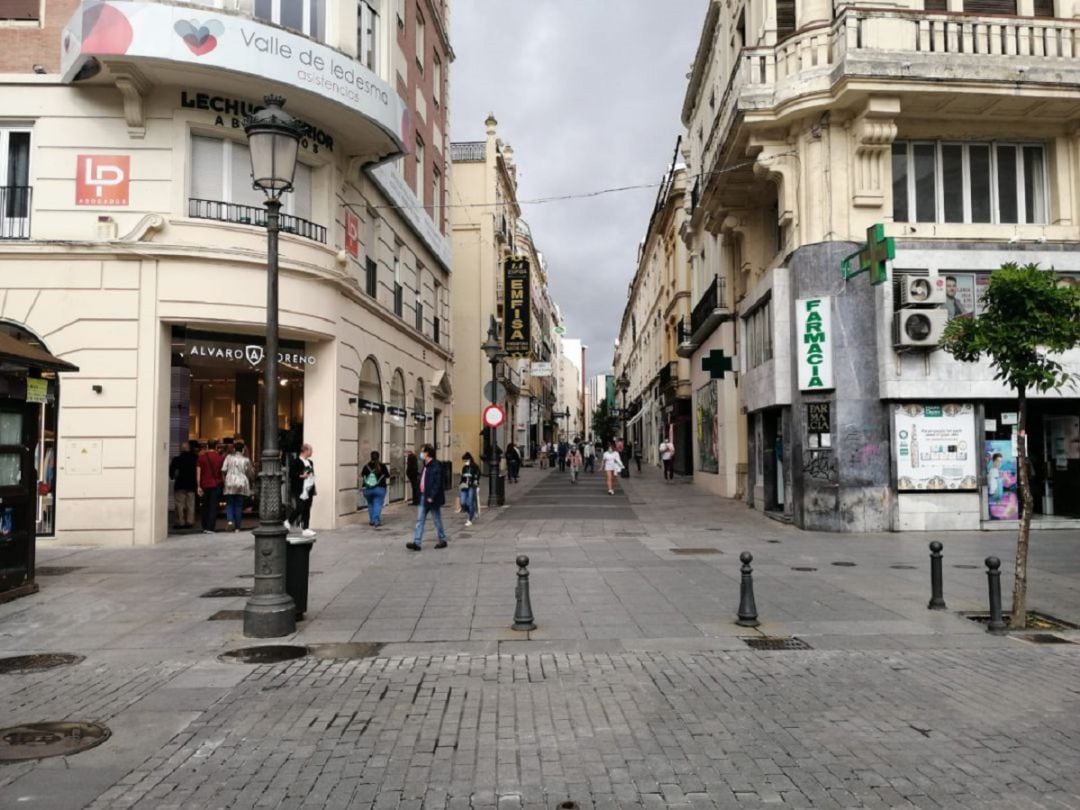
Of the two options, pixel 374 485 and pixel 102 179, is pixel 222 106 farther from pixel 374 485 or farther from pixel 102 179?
pixel 374 485

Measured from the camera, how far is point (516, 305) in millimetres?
36250

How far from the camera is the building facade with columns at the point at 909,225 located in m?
15.3

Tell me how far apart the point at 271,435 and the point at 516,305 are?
28539mm

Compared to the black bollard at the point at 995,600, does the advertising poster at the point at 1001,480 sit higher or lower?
higher

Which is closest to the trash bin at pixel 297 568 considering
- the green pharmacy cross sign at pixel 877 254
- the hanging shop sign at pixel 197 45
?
the hanging shop sign at pixel 197 45

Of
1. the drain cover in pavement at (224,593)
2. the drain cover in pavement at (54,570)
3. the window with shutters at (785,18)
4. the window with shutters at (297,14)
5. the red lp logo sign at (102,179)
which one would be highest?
the window with shutters at (785,18)

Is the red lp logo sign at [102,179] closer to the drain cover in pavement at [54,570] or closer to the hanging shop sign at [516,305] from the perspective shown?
the drain cover in pavement at [54,570]

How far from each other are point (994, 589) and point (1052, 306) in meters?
2.93

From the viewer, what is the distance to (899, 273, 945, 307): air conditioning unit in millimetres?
15312

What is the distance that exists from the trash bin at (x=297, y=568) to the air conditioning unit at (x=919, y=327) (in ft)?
39.3

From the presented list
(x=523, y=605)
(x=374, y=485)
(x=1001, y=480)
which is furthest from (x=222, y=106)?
(x=1001, y=480)

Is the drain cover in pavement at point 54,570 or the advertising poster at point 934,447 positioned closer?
the drain cover in pavement at point 54,570

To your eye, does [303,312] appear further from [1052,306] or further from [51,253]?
[1052,306]

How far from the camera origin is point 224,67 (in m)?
13.6
